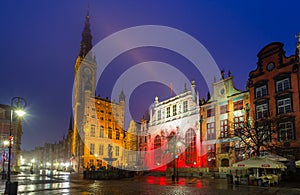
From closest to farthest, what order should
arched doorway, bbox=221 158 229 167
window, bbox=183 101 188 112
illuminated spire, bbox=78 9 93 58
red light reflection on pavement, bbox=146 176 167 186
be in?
red light reflection on pavement, bbox=146 176 167 186 → arched doorway, bbox=221 158 229 167 → window, bbox=183 101 188 112 → illuminated spire, bbox=78 9 93 58

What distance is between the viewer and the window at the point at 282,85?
30992mm

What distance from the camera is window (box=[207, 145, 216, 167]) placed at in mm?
38219

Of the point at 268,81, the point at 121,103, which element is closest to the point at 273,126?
the point at 268,81

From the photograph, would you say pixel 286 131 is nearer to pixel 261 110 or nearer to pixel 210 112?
pixel 261 110

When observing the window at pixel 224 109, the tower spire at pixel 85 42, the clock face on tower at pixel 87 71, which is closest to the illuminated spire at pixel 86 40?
the tower spire at pixel 85 42

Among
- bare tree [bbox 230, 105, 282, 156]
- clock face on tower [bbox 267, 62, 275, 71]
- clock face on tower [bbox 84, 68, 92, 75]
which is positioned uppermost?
clock face on tower [bbox 84, 68, 92, 75]

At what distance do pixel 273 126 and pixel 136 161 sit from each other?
37.0m

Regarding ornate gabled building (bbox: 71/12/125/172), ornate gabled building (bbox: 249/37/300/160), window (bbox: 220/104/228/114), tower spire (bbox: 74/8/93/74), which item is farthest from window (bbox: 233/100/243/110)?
tower spire (bbox: 74/8/93/74)

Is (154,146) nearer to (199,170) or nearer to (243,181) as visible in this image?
(199,170)

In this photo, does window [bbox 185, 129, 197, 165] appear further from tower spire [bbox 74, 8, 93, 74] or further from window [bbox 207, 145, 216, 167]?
tower spire [bbox 74, 8, 93, 74]

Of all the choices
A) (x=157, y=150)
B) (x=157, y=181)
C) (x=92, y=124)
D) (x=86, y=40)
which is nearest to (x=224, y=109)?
(x=157, y=181)

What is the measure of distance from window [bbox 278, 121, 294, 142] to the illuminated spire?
68022 millimetres

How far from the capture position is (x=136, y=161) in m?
59.3

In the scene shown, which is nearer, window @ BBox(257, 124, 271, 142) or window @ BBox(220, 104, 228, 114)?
window @ BBox(257, 124, 271, 142)
